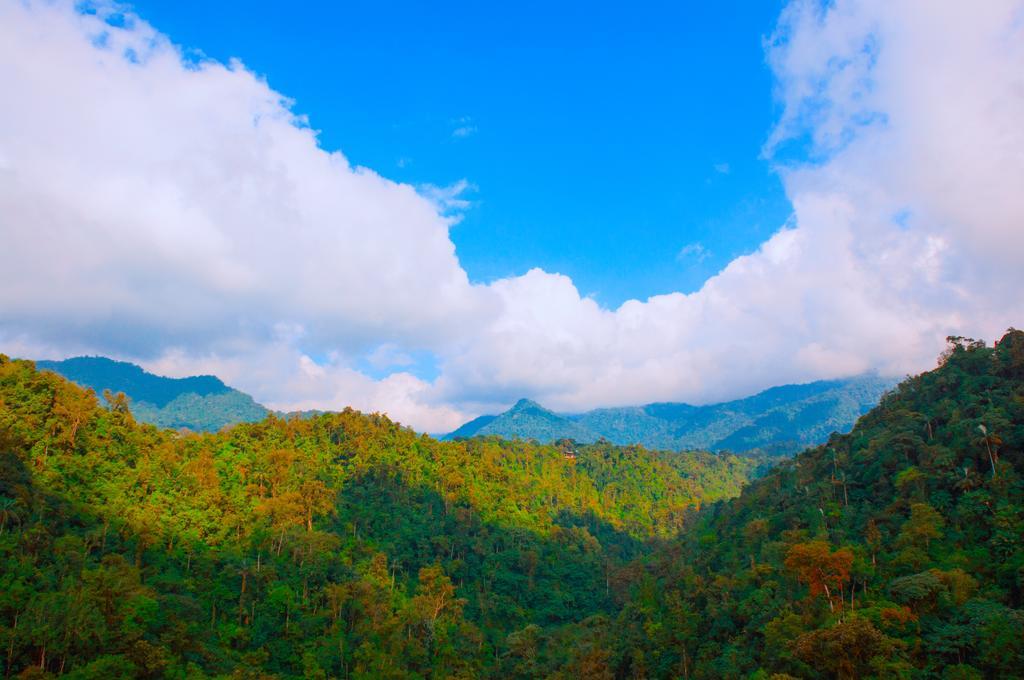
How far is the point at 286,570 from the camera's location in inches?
1992

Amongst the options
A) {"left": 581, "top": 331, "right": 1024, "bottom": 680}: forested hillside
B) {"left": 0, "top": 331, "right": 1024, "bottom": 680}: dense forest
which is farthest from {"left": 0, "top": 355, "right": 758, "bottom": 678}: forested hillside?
{"left": 581, "top": 331, "right": 1024, "bottom": 680}: forested hillside

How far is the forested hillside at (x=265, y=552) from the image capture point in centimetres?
3164

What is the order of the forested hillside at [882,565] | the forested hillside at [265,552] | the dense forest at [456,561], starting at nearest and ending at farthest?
the forested hillside at [882,565], the dense forest at [456,561], the forested hillside at [265,552]

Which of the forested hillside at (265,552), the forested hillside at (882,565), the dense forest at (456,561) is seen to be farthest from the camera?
the forested hillside at (265,552)

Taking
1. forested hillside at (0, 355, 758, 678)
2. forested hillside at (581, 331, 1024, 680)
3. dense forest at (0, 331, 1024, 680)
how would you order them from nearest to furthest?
1. forested hillside at (581, 331, 1024, 680)
2. dense forest at (0, 331, 1024, 680)
3. forested hillside at (0, 355, 758, 678)

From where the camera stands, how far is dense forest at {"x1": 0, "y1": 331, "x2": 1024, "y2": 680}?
1131 inches

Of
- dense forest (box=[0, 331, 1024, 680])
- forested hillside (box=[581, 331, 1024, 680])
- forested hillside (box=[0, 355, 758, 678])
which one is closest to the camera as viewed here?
forested hillside (box=[581, 331, 1024, 680])

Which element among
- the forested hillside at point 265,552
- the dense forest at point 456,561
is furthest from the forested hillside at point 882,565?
the forested hillside at point 265,552

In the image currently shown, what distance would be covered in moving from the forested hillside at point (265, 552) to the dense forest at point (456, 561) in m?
0.20

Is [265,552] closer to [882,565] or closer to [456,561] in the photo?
[456,561]

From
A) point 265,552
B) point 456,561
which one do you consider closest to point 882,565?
point 456,561

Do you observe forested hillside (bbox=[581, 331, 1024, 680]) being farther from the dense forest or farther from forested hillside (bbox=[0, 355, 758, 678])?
forested hillside (bbox=[0, 355, 758, 678])

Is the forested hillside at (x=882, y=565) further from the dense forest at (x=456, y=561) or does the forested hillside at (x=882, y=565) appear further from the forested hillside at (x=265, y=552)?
the forested hillside at (x=265, y=552)

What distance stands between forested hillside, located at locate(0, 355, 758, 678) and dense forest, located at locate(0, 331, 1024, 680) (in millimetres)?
201
